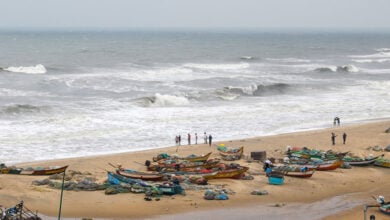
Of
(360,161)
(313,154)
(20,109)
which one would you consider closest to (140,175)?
(313,154)

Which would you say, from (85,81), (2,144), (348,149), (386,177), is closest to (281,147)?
(348,149)

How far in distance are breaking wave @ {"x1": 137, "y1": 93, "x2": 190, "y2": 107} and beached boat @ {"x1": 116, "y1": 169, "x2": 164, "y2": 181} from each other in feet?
72.4

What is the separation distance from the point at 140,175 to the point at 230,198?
3.92 meters

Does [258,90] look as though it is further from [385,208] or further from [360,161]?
[385,208]

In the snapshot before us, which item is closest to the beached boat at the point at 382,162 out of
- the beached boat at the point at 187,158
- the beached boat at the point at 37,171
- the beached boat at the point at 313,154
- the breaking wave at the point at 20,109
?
the beached boat at the point at 313,154

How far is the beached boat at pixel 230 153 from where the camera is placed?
2920 centimetres

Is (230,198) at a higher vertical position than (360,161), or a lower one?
lower

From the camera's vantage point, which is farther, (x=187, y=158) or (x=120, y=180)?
(x=187, y=158)

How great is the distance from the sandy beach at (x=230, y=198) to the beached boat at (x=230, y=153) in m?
0.71

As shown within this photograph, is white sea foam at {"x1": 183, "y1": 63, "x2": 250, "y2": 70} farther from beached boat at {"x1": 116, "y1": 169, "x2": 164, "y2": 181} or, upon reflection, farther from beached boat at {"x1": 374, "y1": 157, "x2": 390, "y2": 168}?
beached boat at {"x1": 116, "y1": 169, "x2": 164, "y2": 181}

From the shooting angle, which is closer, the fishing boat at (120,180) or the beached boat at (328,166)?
the fishing boat at (120,180)

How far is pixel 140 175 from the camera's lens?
24.8 m

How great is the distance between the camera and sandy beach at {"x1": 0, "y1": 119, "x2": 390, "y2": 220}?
21266mm

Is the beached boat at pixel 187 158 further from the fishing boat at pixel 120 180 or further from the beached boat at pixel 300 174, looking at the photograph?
the fishing boat at pixel 120 180
